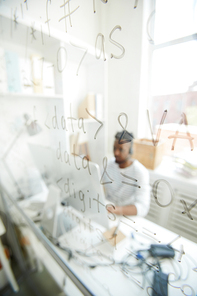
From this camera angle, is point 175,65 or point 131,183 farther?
point 131,183

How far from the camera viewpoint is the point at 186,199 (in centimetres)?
24

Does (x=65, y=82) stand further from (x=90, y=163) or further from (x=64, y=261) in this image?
(x=64, y=261)

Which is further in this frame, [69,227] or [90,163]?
[69,227]

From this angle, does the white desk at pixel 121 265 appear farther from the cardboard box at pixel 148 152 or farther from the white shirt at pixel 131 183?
the cardboard box at pixel 148 152

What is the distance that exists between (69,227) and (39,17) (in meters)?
0.82

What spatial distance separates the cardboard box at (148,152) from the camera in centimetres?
26

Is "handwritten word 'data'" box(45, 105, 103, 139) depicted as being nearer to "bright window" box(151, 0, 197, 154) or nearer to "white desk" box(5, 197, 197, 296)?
"bright window" box(151, 0, 197, 154)

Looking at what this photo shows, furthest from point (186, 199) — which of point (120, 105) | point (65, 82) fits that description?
point (65, 82)

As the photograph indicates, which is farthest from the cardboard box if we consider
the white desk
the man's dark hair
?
the white desk

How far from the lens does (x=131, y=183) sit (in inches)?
12.4

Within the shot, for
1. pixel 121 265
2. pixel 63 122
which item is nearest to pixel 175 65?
pixel 63 122

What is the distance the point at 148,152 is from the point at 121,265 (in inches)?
15.2

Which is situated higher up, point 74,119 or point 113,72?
point 113,72

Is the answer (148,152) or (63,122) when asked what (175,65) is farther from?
(63,122)
